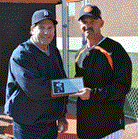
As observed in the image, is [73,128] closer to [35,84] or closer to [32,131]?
[32,131]

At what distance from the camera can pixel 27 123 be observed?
2.25m

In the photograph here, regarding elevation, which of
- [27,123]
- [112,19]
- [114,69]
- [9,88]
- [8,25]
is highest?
[112,19]

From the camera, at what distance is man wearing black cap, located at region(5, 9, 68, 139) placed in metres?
2.15

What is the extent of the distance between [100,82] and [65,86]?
34cm

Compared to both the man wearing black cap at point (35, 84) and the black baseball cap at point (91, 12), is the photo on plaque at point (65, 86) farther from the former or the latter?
the black baseball cap at point (91, 12)

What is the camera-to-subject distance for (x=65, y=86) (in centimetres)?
222

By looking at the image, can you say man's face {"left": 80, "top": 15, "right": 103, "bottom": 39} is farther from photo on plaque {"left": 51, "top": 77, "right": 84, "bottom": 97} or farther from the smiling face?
photo on plaque {"left": 51, "top": 77, "right": 84, "bottom": 97}

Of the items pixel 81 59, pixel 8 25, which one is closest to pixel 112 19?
pixel 8 25

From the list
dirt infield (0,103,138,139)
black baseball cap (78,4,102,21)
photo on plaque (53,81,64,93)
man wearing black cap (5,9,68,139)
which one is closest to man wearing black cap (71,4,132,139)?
black baseball cap (78,4,102,21)

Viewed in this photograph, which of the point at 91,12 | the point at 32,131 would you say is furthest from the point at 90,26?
the point at 32,131

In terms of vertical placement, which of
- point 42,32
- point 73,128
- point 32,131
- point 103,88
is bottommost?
point 73,128

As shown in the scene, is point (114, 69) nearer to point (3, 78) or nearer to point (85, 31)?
point (85, 31)

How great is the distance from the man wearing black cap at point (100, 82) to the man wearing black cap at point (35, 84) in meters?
0.30

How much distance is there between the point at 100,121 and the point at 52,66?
0.73m
